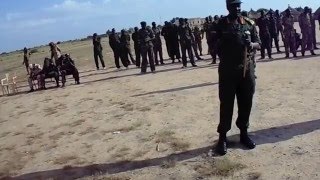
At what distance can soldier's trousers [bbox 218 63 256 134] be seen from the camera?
557cm

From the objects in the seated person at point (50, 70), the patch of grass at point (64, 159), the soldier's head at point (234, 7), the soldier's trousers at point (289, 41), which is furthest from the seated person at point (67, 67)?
the soldier's head at point (234, 7)

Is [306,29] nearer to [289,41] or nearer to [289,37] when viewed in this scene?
[289,37]

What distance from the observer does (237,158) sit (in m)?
5.55

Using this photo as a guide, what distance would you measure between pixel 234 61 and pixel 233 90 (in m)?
0.38

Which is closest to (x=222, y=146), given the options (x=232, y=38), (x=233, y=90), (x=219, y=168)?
(x=219, y=168)

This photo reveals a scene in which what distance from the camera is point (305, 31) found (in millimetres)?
15547

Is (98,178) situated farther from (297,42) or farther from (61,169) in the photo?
(297,42)

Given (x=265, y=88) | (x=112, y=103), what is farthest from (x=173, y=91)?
(x=265, y=88)

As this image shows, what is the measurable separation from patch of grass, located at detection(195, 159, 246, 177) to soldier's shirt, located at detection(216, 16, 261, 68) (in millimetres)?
1207

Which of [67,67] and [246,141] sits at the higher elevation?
[67,67]

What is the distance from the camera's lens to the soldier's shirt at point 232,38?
546 cm

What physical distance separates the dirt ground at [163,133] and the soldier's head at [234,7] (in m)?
1.78

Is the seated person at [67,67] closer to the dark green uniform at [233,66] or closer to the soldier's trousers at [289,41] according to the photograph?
the soldier's trousers at [289,41]

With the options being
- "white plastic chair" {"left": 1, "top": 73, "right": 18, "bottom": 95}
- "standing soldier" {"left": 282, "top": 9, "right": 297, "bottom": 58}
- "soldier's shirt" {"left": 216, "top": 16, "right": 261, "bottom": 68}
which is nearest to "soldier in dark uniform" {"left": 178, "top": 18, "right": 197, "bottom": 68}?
"standing soldier" {"left": 282, "top": 9, "right": 297, "bottom": 58}
